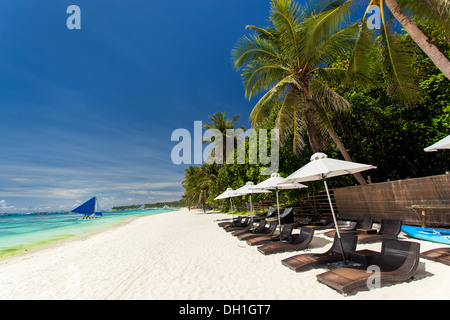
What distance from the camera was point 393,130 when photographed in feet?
37.6

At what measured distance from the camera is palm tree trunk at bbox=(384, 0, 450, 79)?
218 inches

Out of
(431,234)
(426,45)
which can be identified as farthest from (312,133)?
(431,234)

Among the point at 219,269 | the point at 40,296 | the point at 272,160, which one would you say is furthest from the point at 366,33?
the point at 40,296

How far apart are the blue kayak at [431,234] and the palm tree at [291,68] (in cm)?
382

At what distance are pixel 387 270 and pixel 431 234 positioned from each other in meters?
3.68

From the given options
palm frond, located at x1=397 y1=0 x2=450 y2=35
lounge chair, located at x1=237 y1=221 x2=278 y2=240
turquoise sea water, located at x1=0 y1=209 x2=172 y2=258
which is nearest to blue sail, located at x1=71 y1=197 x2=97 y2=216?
turquoise sea water, located at x1=0 y1=209 x2=172 y2=258

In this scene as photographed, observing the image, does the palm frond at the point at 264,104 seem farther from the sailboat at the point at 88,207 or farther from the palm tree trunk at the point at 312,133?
the sailboat at the point at 88,207

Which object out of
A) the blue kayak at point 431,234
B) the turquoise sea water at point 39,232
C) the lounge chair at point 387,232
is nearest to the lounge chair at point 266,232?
the lounge chair at point 387,232

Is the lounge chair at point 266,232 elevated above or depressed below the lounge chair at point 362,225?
below

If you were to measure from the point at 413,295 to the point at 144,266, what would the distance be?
5772mm

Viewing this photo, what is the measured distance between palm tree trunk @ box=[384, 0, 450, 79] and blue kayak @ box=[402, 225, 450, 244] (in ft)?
13.2

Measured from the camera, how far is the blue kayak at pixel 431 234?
5490mm

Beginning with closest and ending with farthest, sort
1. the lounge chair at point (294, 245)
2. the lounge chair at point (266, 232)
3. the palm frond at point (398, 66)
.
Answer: the lounge chair at point (294, 245)
the palm frond at point (398, 66)
the lounge chair at point (266, 232)
